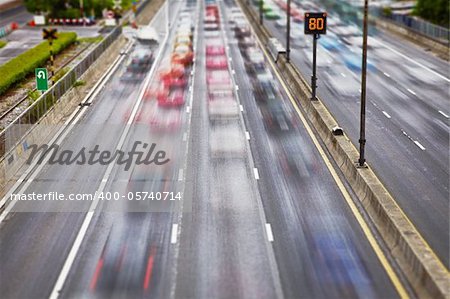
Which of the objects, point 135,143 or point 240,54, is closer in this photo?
point 135,143

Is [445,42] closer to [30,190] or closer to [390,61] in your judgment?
[390,61]

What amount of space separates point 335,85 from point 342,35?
34.4 meters

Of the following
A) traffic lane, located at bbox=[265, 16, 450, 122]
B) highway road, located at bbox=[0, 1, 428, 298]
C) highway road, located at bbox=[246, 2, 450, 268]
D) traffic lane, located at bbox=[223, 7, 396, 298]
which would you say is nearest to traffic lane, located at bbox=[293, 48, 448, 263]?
highway road, located at bbox=[246, 2, 450, 268]

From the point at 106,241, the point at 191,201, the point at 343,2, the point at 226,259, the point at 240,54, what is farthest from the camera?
the point at 343,2

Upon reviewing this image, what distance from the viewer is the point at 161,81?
2250 inches

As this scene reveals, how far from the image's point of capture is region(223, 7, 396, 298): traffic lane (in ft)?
73.9

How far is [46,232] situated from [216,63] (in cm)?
4045

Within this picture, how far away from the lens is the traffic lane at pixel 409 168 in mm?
27312

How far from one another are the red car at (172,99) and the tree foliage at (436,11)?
55014mm

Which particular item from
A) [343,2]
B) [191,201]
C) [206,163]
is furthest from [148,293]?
[343,2]

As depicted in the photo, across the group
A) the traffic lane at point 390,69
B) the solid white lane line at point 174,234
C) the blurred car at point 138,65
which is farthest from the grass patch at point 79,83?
the solid white lane line at point 174,234

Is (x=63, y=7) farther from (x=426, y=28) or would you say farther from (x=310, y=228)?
(x=310, y=228)

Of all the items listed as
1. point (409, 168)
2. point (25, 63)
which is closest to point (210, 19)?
point (25, 63)

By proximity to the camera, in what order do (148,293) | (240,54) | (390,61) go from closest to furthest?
1. (148,293)
2. (390,61)
3. (240,54)
